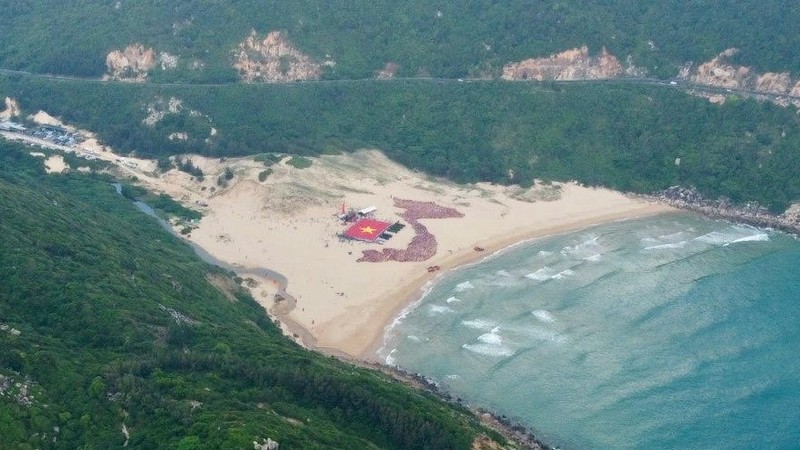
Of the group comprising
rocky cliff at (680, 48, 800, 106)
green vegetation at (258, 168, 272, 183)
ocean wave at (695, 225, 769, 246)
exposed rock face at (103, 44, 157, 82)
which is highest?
rocky cliff at (680, 48, 800, 106)

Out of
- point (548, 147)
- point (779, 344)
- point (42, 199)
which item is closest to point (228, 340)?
point (42, 199)

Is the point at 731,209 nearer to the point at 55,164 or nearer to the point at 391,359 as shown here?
the point at 391,359

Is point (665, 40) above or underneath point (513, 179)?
above

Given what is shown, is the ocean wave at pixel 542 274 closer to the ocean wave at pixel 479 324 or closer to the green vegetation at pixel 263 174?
the ocean wave at pixel 479 324

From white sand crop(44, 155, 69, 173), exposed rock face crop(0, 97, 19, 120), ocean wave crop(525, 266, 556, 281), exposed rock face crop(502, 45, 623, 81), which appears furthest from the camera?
exposed rock face crop(502, 45, 623, 81)

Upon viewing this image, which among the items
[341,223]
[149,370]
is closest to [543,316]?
[341,223]

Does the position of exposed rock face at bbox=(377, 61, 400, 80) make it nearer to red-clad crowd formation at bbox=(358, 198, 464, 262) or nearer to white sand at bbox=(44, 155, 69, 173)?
red-clad crowd formation at bbox=(358, 198, 464, 262)

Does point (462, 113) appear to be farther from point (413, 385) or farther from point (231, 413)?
point (231, 413)

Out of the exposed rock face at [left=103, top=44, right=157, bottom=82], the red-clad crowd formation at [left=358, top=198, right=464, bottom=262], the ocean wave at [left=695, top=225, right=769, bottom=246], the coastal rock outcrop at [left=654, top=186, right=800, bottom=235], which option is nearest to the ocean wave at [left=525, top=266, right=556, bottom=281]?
the red-clad crowd formation at [left=358, top=198, right=464, bottom=262]
